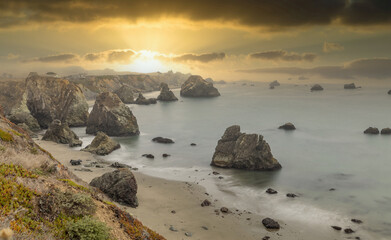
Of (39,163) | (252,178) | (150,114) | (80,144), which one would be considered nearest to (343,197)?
(252,178)

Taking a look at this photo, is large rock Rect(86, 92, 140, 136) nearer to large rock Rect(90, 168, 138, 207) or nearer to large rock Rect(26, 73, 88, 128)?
large rock Rect(26, 73, 88, 128)

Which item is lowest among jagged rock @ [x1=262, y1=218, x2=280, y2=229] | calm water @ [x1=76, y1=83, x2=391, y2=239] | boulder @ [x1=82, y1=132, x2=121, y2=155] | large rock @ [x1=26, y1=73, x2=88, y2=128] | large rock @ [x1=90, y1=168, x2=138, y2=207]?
calm water @ [x1=76, y1=83, x2=391, y2=239]

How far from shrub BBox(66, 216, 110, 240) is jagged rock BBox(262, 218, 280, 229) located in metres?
18.8

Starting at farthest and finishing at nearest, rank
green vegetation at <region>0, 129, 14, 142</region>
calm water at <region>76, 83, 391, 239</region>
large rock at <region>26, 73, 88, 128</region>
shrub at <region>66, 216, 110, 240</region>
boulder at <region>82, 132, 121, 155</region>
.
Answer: large rock at <region>26, 73, 88, 128</region> < boulder at <region>82, 132, 121, 155</region> < calm water at <region>76, 83, 391, 239</region> < green vegetation at <region>0, 129, 14, 142</region> < shrub at <region>66, 216, 110, 240</region>

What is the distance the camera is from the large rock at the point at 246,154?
144 ft

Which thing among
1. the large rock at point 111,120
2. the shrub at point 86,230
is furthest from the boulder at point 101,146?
the shrub at point 86,230

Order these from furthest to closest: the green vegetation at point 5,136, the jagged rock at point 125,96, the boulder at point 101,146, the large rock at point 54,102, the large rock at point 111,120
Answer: the jagged rock at point 125,96
the large rock at point 54,102
the large rock at point 111,120
the boulder at point 101,146
the green vegetation at point 5,136

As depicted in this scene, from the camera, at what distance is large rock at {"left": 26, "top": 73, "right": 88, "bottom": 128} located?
75438 mm

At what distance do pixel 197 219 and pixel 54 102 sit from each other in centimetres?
6626

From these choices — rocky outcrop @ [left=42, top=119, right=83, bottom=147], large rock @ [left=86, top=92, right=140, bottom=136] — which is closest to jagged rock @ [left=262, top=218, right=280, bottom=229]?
rocky outcrop @ [left=42, top=119, right=83, bottom=147]

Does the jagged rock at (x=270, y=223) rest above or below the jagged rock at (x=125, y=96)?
below

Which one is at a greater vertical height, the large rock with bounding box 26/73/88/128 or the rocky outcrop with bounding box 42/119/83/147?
the large rock with bounding box 26/73/88/128

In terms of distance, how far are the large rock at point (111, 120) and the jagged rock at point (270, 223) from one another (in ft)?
158

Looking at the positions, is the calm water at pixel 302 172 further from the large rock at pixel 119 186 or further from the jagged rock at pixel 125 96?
the jagged rock at pixel 125 96
